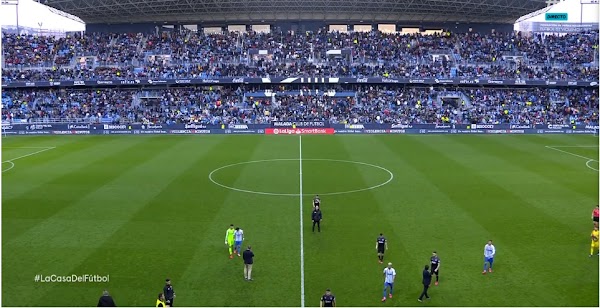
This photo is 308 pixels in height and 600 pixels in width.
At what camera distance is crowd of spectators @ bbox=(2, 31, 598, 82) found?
68.2 m

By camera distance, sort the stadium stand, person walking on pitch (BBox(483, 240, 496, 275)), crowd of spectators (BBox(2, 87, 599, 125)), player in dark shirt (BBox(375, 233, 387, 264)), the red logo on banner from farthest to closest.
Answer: the stadium stand
crowd of spectators (BBox(2, 87, 599, 125))
the red logo on banner
player in dark shirt (BBox(375, 233, 387, 264))
person walking on pitch (BBox(483, 240, 496, 275))

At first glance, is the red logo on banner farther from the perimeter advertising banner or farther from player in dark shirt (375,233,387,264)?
player in dark shirt (375,233,387,264)

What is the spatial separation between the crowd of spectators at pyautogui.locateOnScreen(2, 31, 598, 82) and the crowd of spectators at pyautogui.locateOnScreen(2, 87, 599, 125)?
245cm

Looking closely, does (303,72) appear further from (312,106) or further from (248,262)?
(248,262)

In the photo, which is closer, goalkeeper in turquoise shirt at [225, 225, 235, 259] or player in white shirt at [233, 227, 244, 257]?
goalkeeper in turquoise shirt at [225, 225, 235, 259]

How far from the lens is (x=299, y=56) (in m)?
72.2

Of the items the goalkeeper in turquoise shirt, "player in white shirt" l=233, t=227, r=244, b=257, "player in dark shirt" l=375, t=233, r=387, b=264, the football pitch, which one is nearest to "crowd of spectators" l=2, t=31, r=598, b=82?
the football pitch

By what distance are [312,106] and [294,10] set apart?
17724 millimetres

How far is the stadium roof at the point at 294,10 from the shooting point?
69.7 m

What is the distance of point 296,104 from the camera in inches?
2601

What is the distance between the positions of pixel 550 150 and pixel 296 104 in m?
31.0

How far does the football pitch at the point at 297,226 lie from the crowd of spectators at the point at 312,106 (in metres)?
21.8

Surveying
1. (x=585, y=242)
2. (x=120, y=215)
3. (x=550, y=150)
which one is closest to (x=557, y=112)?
(x=550, y=150)

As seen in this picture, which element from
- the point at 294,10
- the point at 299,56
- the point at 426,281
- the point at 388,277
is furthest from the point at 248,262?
the point at 294,10
